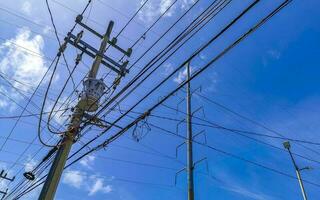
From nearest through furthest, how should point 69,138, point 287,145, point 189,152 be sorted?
point 69,138
point 189,152
point 287,145

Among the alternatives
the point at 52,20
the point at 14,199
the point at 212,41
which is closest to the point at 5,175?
the point at 14,199

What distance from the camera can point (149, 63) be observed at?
21.8 feet

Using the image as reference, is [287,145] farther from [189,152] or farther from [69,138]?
[69,138]

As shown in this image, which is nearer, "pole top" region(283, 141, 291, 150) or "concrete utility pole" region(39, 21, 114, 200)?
"concrete utility pole" region(39, 21, 114, 200)

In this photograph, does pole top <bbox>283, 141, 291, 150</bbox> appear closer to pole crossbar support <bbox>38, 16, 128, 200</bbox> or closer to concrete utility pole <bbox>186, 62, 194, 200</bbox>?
concrete utility pole <bbox>186, 62, 194, 200</bbox>

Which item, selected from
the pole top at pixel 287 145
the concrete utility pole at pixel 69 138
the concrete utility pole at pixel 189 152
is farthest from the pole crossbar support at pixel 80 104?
the pole top at pixel 287 145

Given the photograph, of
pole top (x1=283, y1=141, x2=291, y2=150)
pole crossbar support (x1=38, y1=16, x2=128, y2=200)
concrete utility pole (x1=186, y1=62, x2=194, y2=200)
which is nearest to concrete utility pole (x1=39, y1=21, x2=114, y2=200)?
pole crossbar support (x1=38, y1=16, x2=128, y2=200)

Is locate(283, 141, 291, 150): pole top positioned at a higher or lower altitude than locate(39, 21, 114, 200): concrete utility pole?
higher

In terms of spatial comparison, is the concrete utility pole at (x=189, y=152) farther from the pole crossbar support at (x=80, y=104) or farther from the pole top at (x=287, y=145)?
the pole top at (x=287, y=145)

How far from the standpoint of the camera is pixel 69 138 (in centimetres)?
985

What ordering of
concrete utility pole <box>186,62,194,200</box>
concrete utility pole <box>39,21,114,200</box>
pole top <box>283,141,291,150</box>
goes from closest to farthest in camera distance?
1. concrete utility pole <box>39,21,114,200</box>
2. concrete utility pole <box>186,62,194,200</box>
3. pole top <box>283,141,291,150</box>

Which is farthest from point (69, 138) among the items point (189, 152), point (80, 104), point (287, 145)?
point (287, 145)

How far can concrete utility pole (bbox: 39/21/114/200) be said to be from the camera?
872 centimetres

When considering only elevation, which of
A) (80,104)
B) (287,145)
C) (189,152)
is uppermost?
(287,145)
